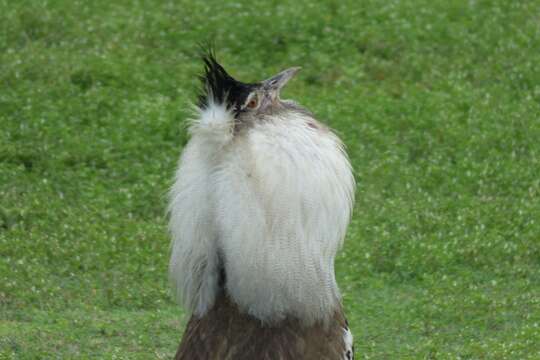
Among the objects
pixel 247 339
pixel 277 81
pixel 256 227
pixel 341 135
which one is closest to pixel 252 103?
pixel 277 81

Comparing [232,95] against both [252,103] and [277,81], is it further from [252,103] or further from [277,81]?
[277,81]

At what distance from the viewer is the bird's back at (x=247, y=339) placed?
605 cm

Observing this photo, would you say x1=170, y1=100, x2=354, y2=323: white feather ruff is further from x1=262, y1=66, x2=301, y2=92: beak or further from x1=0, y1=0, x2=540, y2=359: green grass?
x1=0, y1=0, x2=540, y2=359: green grass

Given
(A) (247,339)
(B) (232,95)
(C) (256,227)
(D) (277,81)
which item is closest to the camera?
(C) (256,227)

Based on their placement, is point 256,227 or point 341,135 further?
point 341,135

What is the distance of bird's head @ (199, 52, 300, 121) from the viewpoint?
20.2 feet

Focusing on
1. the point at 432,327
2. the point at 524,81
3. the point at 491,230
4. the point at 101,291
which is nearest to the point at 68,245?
the point at 101,291

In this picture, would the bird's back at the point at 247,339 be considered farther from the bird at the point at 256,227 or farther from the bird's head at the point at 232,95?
the bird's head at the point at 232,95

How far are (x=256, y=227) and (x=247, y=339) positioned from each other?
63 cm

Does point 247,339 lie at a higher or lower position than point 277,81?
lower

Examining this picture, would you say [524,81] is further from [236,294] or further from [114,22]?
[236,294]

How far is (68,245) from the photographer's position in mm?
10711

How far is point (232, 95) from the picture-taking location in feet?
20.5

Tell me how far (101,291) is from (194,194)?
430 centimetres
